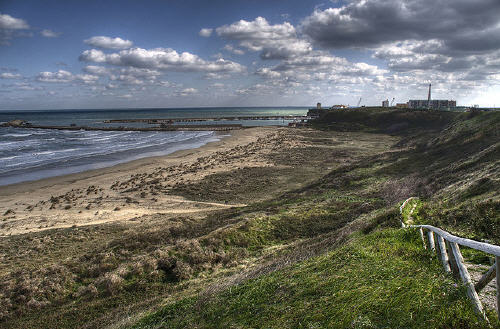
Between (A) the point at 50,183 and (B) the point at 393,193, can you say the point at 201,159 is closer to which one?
(A) the point at 50,183

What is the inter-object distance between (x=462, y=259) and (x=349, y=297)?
202cm

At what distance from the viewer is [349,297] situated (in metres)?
5.53

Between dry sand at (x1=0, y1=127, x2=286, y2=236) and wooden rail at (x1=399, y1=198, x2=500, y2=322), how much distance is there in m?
17.0

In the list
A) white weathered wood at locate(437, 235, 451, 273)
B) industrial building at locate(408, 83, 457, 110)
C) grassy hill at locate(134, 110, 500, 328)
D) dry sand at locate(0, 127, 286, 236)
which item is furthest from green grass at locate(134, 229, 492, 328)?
industrial building at locate(408, 83, 457, 110)

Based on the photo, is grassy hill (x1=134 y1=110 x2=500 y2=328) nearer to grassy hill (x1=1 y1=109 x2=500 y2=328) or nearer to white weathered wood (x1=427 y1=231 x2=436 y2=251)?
grassy hill (x1=1 y1=109 x2=500 y2=328)

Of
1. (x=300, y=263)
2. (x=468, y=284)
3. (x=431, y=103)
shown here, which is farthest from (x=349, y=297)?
(x=431, y=103)

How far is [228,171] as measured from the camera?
35.7m

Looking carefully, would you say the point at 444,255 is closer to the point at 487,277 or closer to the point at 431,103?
the point at 487,277

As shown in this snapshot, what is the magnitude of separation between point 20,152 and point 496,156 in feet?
215

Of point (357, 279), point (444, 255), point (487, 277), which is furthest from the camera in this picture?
point (357, 279)

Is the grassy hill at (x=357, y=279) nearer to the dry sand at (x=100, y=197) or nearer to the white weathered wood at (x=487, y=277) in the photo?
the white weathered wood at (x=487, y=277)

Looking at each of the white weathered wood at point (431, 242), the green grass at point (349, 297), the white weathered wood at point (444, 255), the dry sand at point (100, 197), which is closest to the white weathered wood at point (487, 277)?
the green grass at point (349, 297)

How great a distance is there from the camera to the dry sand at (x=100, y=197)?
20.6 metres

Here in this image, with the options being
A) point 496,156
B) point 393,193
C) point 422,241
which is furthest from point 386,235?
point 496,156
